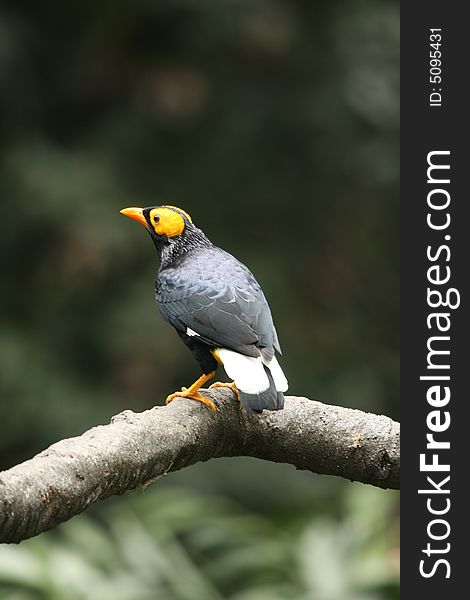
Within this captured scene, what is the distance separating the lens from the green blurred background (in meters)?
6.23

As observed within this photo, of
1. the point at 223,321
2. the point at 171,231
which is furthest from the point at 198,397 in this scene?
the point at 171,231

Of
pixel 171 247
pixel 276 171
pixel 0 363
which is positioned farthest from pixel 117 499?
pixel 171 247

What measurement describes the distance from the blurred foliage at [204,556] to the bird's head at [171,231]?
1622 millimetres

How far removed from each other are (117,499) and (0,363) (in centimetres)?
105

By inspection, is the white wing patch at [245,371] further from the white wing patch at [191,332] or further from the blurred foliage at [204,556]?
the blurred foliage at [204,556]

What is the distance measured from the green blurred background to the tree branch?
114 inches

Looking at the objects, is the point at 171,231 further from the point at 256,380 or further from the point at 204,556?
the point at 204,556

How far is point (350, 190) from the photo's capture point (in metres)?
7.27

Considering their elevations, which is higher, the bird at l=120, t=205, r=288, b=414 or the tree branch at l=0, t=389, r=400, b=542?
the bird at l=120, t=205, r=288, b=414

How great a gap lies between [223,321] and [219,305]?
66 millimetres

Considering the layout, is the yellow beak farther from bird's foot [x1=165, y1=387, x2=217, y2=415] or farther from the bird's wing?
bird's foot [x1=165, y1=387, x2=217, y2=415]

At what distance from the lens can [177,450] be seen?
2.50 metres

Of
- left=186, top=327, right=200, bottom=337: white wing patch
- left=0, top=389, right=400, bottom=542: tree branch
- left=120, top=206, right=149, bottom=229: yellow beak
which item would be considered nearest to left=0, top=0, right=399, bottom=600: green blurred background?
left=120, top=206, right=149, bottom=229: yellow beak

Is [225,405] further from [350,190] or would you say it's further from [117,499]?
[350,190]
